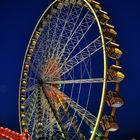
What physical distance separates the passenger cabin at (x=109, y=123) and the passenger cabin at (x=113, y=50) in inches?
138

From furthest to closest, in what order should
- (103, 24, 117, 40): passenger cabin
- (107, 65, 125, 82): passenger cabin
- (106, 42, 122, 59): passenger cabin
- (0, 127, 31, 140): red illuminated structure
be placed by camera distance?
(103, 24, 117, 40): passenger cabin → (0, 127, 31, 140): red illuminated structure → (106, 42, 122, 59): passenger cabin → (107, 65, 125, 82): passenger cabin

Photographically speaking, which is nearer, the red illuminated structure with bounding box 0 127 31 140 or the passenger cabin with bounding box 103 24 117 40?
the red illuminated structure with bounding box 0 127 31 140

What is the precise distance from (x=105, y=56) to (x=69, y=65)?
458 centimetres

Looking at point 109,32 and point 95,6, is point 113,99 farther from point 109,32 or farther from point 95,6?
point 95,6

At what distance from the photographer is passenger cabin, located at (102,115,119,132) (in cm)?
2145

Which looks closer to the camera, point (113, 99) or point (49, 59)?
point (113, 99)

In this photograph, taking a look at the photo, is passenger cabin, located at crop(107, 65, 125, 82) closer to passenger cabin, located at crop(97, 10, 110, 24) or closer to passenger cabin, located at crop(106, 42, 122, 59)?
passenger cabin, located at crop(106, 42, 122, 59)

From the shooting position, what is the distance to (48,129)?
2541 centimetres

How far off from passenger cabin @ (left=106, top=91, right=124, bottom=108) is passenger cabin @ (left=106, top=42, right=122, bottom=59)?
2.19m

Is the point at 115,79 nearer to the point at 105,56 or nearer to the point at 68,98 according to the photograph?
the point at 105,56

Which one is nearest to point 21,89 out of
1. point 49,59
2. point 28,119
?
point 28,119

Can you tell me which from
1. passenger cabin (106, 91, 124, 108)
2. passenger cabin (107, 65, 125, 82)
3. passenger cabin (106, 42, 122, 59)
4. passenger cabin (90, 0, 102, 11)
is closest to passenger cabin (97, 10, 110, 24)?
passenger cabin (90, 0, 102, 11)

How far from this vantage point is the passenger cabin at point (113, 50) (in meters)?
23.1

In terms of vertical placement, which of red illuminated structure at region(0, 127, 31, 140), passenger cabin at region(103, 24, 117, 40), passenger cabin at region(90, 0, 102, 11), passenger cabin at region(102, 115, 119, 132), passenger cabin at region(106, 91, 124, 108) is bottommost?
red illuminated structure at region(0, 127, 31, 140)
